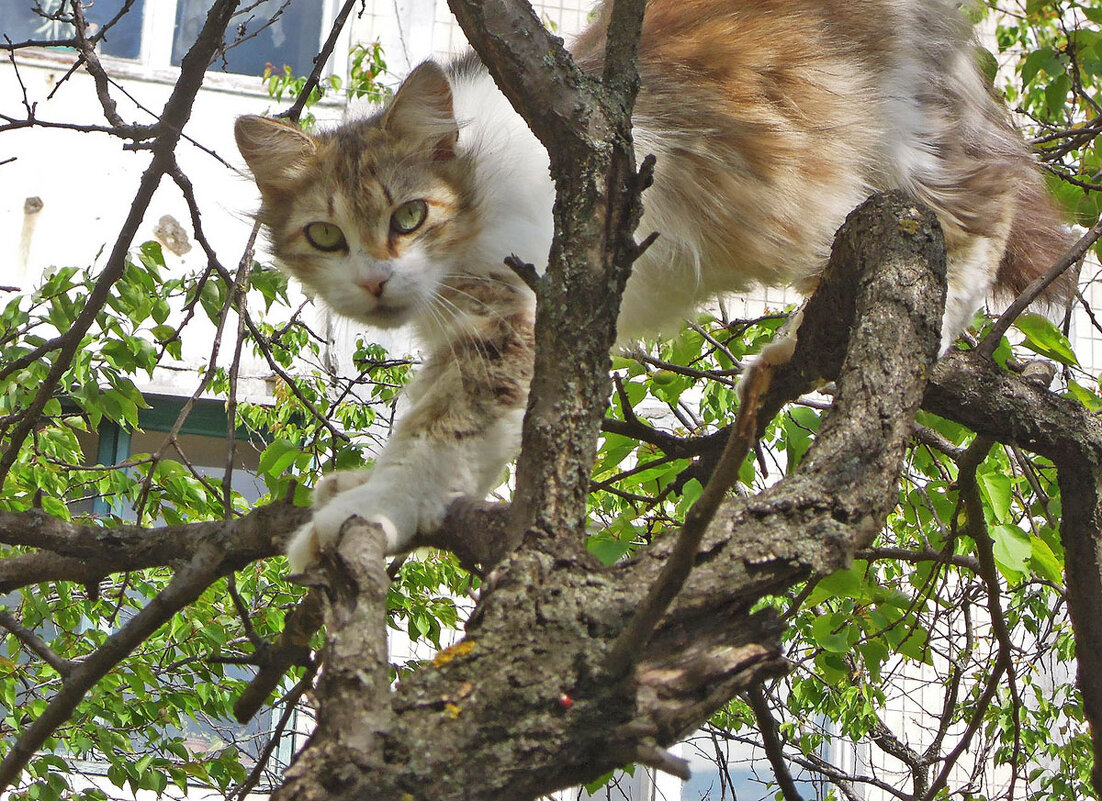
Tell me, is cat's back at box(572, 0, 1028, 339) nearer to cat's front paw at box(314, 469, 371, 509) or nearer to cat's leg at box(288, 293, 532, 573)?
cat's leg at box(288, 293, 532, 573)

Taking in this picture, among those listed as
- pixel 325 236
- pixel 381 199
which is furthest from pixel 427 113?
pixel 325 236

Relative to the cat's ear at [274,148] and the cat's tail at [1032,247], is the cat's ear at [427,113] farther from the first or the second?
the cat's tail at [1032,247]

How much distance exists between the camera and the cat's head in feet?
7.39

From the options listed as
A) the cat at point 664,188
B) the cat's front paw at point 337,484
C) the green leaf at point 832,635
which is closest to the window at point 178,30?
the cat at point 664,188

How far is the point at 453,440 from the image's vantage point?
7.00ft

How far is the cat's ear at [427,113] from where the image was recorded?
7.50 ft

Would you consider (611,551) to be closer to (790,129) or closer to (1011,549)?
(1011,549)

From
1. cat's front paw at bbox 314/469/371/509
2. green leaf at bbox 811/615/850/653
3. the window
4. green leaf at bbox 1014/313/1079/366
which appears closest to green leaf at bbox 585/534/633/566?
cat's front paw at bbox 314/469/371/509

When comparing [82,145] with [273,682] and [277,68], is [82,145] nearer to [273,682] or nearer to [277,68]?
[277,68]

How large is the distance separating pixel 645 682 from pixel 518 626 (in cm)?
13

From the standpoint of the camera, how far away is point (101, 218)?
235 inches

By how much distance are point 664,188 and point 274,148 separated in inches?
35.6

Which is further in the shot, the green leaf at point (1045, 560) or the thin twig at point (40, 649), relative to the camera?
the green leaf at point (1045, 560)

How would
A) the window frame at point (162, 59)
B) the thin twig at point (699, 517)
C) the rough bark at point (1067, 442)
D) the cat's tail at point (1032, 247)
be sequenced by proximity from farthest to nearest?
the window frame at point (162, 59) < the cat's tail at point (1032, 247) < the rough bark at point (1067, 442) < the thin twig at point (699, 517)
